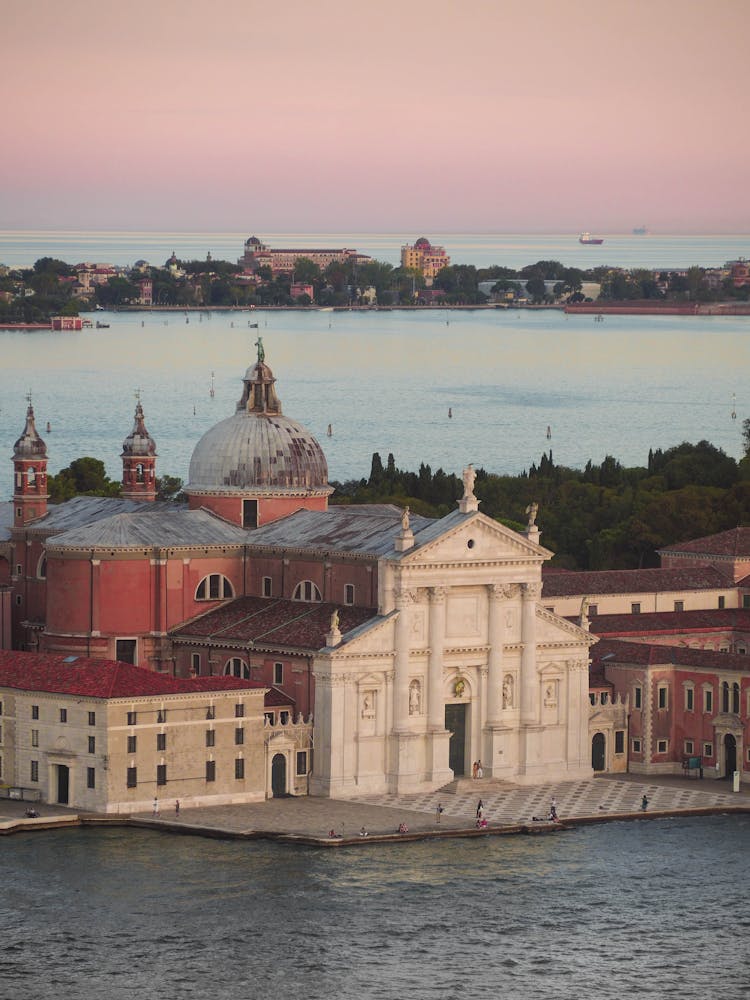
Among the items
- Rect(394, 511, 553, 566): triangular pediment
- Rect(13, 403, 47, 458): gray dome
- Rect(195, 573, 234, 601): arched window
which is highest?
Rect(13, 403, 47, 458): gray dome

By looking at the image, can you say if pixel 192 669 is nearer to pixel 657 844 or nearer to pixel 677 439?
pixel 657 844

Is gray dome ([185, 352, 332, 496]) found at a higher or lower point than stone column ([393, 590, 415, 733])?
higher

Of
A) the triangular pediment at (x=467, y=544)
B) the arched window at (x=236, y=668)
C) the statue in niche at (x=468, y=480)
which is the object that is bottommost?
the arched window at (x=236, y=668)

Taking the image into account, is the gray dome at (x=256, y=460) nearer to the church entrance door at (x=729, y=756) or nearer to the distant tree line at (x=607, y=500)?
the church entrance door at (x=729, y=756)

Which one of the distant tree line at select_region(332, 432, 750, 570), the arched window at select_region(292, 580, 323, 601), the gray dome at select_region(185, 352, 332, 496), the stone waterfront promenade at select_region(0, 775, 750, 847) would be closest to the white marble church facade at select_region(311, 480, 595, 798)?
the stone waterfront promenade at select_region(0, 775, 750, 847)

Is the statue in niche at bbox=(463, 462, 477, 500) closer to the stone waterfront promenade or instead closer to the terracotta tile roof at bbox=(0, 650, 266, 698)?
the terracotta tile roof at bbox=(0, 650, 266, 698)

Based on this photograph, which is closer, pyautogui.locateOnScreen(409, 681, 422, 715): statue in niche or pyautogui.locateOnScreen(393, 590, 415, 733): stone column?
pyautogui.locateOnScreen(393, 590, 415, 733): stone column

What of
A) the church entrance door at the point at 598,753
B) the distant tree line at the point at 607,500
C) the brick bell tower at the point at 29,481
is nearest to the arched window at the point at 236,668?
the church entrance door at the point at 598,753
